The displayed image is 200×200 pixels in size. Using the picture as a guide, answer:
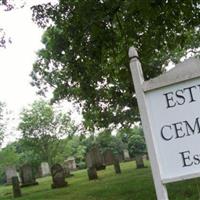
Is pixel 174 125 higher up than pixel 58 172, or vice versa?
pixel 58 172

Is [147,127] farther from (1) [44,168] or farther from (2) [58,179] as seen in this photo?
(1) [44,168]

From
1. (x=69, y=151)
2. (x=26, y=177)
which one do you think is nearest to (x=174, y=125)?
(x=26, y=177)

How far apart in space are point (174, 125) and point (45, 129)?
1424 inches

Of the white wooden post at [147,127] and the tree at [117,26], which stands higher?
the tree at [117,26]

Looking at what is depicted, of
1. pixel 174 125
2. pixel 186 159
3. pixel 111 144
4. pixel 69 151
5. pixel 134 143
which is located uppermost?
pixel 111 144

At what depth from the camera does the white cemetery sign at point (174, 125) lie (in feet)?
13.1

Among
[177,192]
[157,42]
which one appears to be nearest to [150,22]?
[157,42]

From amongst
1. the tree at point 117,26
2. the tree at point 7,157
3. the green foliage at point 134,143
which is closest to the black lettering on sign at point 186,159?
the tree at point 117,26

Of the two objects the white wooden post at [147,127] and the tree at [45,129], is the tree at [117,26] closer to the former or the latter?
the white wooden post at [147,127]

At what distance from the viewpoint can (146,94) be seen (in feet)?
13.6

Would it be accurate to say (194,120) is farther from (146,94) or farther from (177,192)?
(177,192)

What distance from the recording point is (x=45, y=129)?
3978 centimetres

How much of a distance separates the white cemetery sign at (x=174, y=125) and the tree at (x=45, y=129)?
118ft

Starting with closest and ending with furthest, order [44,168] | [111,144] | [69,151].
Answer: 1. [44,168]
2. [69,151]
3. [111,144]
